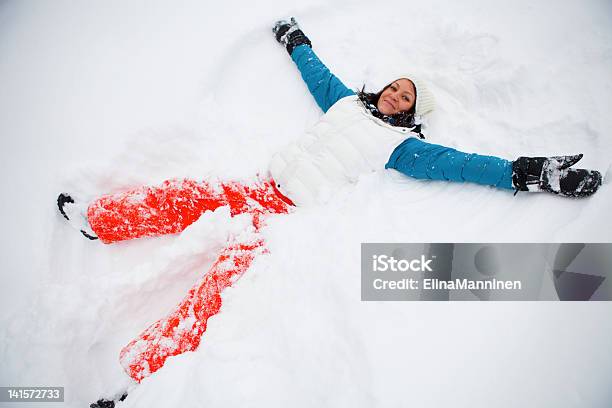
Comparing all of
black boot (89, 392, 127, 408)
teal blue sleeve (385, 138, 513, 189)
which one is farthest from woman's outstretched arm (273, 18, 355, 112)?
black boot (89, 392, 127, 408)

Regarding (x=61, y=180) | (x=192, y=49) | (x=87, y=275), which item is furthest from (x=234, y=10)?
(x=87, y=275)

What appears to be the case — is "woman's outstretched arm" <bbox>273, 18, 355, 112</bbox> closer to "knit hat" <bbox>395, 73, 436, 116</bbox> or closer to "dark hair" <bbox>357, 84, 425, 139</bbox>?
"dark hair" <bbox>357, 84, 425, 139</bbox>

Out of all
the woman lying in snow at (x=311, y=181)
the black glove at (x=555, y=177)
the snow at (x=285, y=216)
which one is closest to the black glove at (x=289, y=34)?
the snow at (x=285, y=216)

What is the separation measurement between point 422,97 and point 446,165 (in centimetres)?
54

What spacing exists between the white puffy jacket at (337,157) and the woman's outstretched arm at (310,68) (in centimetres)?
32

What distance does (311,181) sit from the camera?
178 centimetres

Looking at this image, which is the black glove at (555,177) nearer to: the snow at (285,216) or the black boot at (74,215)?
the snow at (285,216)

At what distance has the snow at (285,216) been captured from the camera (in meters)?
1.12

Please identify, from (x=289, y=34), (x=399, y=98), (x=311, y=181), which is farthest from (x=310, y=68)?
(x=311, y=181)

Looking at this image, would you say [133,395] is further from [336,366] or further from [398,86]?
[398,86]

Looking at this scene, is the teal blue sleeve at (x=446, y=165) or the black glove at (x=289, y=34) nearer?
the teal blue sleeve at (x=446, y=165)

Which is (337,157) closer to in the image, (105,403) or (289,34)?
(289,34)

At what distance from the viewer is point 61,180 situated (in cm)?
185

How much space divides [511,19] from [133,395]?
3141mm
